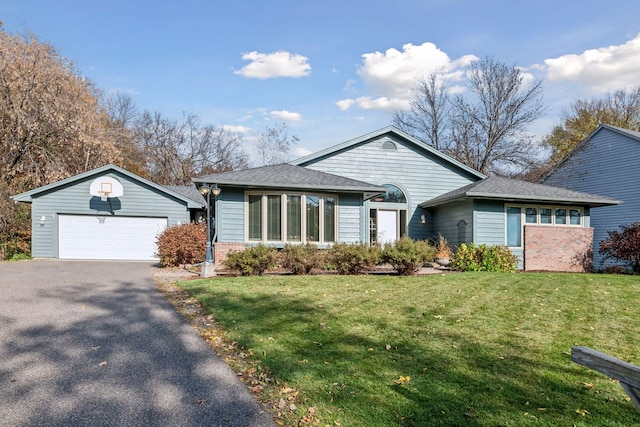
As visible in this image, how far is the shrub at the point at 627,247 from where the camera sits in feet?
44.6

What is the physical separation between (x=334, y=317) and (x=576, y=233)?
1261cm

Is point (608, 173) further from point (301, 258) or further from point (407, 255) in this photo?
point (301, 258)

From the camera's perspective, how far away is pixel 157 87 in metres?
23.6

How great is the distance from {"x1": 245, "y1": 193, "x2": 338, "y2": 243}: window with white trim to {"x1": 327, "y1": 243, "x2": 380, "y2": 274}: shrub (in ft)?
7.83

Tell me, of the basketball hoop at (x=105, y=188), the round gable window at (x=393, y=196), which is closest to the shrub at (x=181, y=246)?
the basketball hoop at (x=105, y=188)

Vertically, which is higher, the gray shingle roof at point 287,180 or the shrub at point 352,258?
the gray shingle roof at point 287,180

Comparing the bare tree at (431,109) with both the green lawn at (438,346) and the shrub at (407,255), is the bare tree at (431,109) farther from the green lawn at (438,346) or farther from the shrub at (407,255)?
the green lawn at (438,346)

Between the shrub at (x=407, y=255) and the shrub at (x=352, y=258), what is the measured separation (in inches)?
13.7

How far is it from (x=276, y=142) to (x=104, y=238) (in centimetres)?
2167

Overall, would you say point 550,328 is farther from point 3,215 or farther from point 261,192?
point 3,215

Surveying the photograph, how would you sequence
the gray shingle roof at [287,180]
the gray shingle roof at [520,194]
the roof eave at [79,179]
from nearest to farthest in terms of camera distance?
the gray shingle roof at [287,180] < the gray shingle roof at [520,194] < the roof eave at [79,179]

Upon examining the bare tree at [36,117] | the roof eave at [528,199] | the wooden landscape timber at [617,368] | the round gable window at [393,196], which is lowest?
the wooden landscape timber at [617,368]

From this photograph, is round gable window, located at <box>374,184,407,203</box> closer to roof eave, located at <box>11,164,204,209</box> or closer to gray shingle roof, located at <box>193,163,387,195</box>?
gray shingle roof, located at <box>193,163,387,195</box>

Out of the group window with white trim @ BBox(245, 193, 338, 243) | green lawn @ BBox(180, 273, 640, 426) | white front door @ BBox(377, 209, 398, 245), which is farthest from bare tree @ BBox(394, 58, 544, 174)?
green lawn @ BBox(180, 273, 640, 426)
